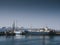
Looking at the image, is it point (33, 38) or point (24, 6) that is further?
→ point (33, 38)

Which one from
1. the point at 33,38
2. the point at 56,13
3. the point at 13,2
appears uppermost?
the point at 13,2

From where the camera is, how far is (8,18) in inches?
143

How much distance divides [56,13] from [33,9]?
1.83 ft

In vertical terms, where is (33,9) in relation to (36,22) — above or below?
above

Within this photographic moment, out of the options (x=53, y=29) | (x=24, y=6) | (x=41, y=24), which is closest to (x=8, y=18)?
(x=24, y=6)

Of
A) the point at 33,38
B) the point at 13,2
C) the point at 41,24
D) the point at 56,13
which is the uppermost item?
the point at 13,2

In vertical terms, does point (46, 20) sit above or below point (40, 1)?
below

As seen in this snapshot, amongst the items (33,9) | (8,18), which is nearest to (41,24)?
(33,9)

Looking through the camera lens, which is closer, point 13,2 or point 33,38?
point 13,2

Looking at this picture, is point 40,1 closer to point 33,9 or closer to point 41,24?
point 33,9

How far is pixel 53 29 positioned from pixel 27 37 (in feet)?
2.33

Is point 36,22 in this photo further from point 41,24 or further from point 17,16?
point 17,16

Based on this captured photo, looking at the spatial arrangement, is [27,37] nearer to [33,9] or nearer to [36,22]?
[36,22]

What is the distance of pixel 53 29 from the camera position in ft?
11.7
